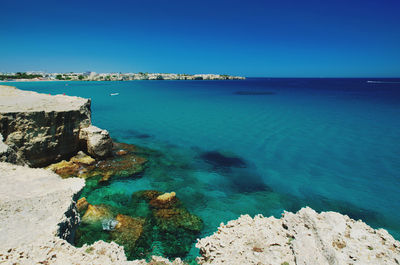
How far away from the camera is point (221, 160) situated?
1742 cm

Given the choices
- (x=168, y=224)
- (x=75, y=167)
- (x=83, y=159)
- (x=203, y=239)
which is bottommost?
(x=168, y=224)

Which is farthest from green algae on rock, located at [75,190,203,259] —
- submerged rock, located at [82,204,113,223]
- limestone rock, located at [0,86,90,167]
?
limestone rock, located at [0,86,90,167]

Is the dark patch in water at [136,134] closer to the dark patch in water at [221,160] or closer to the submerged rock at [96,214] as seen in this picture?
the dark patch in water at [221,160]

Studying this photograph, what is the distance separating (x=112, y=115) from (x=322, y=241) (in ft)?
117

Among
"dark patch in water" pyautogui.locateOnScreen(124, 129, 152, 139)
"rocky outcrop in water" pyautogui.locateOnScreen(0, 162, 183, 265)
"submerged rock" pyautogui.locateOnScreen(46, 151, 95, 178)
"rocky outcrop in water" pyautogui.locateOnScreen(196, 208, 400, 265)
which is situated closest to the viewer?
"rocky outcrop in water" pyautogui.locateOnScreen(0, 162, 183, 265)

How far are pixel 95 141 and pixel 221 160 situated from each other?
9.50 m

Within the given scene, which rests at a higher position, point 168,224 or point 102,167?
point 102,167

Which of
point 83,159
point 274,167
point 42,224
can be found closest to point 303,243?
point 42,224

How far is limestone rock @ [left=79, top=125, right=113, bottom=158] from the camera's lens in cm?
1564

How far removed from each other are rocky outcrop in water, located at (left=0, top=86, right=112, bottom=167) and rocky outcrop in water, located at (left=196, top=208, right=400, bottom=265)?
11.1m

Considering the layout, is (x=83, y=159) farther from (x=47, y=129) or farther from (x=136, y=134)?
(x=136, y=134)

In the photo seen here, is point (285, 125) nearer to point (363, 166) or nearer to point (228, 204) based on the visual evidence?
point (363, 166)

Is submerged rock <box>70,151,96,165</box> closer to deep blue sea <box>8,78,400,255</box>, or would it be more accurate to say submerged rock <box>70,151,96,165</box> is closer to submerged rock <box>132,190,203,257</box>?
deep blue sea <box>8,78,400,255</box>

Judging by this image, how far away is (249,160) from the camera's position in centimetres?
1747
